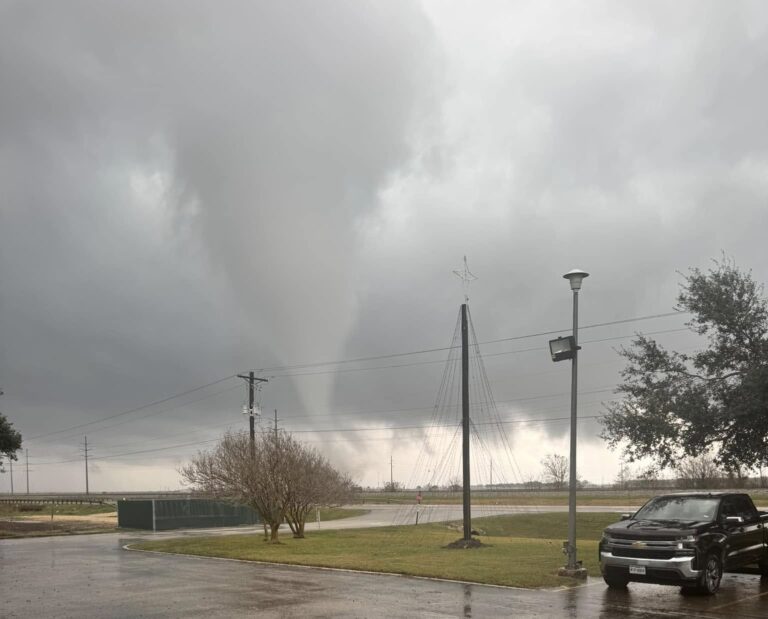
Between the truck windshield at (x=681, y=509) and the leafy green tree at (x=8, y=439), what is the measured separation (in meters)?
43.5

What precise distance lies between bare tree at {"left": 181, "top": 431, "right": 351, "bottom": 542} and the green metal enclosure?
14.0 meters

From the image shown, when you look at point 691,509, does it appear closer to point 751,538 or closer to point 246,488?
point 751,538

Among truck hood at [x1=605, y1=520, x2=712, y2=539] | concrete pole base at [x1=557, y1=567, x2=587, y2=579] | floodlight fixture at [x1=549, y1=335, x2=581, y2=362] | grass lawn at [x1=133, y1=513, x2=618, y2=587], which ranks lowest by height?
grass lawn at [x1=133, y1=513, x2=618, y2=587]

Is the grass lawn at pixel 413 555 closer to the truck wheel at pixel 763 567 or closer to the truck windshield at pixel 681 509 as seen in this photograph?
the truck windshield at pixel 681 509

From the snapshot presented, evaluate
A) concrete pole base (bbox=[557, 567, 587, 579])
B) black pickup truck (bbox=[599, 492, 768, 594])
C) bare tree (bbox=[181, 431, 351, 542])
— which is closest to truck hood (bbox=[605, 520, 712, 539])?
black pickup truck (bbox=[599, 492, 768, 594])

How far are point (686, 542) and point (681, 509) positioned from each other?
1.74 m

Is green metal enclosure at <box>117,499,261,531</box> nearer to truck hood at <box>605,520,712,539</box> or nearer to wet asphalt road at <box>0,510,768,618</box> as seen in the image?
wet asphalt road at <box>0,510,768,618</box>

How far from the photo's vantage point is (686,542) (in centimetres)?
1335

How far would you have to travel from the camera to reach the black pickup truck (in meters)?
13.4

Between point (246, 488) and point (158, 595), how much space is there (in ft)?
47.7

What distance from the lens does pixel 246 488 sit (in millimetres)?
29484

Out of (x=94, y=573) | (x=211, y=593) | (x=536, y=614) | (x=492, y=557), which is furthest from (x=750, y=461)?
(x=94, y=573)

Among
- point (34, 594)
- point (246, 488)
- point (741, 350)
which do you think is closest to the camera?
point (34, 594)

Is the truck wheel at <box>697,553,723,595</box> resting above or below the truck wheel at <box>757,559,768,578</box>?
above
